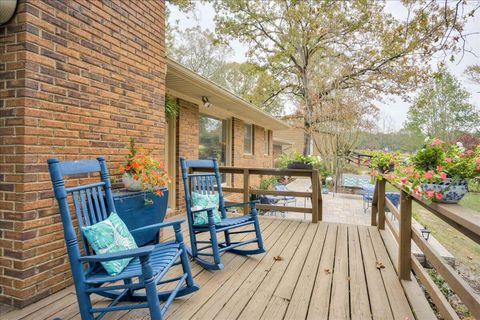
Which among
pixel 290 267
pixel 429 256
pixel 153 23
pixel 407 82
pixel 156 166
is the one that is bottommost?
pixel 290 267

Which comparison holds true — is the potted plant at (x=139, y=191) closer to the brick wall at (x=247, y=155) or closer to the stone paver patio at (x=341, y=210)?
the stone paver patio at (x=341, y=210)

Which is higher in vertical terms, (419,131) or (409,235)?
(419,131)

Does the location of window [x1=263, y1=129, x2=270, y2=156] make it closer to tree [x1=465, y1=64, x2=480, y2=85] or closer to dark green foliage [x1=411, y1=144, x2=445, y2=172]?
tree [x1=465, y1=64, x2=480, y2=85]

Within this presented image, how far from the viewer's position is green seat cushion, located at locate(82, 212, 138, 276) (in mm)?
1790

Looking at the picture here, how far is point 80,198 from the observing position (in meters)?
1.99

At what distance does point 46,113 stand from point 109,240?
3.62 feet

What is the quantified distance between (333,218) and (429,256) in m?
5.37

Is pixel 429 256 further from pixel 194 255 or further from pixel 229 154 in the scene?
pixel 229 154

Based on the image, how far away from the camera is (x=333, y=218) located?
7285 mm

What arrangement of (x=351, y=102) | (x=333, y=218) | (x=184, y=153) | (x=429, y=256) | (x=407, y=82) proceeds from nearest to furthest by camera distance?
(x=429, y=256) → (x=184, y=153) → (x=333, y=218) → (x=351, y=102) → (x=407, y=82)

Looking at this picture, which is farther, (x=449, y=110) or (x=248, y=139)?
(x=449, y=110)

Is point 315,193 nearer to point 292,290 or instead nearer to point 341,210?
point 292,290

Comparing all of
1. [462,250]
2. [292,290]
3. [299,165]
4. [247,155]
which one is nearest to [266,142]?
[247,155]

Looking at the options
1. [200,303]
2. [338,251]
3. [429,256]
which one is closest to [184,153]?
[338,251]
